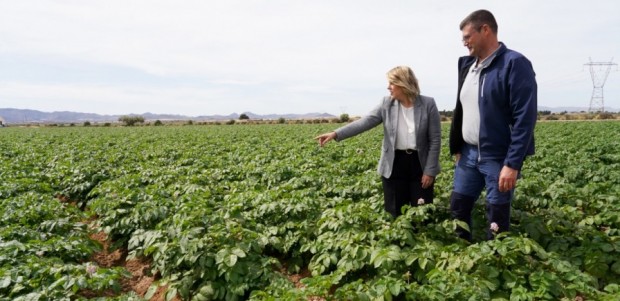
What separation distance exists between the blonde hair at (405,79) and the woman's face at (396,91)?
35mm

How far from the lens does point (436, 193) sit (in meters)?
4.91

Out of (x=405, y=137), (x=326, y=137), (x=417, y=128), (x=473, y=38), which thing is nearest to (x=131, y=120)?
(x=326, y=137)

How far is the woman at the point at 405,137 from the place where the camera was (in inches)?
142

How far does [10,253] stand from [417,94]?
12.8 feet

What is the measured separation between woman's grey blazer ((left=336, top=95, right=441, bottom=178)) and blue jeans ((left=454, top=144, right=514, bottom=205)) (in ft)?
1.03

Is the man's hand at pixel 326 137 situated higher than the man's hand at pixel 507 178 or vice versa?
the man's hand at pixel 326 137

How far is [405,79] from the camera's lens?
11.5 ft

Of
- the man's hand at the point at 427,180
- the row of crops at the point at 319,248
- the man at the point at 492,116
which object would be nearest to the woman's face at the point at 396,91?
the man at the point at 492,116

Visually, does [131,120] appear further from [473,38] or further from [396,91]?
[473,38]

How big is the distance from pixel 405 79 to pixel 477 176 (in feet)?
3.46

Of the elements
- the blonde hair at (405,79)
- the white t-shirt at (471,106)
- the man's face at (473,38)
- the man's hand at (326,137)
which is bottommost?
the man's hand at (326,137)

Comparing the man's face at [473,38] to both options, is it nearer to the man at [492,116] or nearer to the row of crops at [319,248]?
the man at [492,116]

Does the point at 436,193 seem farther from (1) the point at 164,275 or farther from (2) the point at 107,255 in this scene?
(2) the point at 107,255

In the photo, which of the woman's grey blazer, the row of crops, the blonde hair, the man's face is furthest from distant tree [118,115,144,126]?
the man's face
